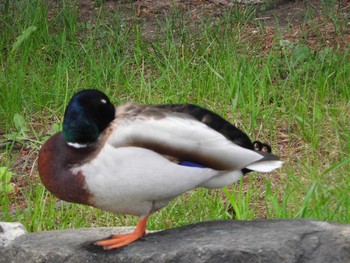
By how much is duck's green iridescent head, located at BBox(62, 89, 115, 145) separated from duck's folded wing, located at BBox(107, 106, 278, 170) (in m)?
0.05

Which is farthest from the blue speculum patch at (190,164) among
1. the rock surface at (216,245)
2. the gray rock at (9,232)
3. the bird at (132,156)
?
the gray rock at (9,232)

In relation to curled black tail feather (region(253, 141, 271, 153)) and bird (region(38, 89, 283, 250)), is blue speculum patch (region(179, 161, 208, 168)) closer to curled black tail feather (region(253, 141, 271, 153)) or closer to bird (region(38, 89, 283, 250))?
bird (region(38, 89, 283, 250))

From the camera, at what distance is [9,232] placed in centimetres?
351

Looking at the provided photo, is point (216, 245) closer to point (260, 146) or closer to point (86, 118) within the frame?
point (260, 146)

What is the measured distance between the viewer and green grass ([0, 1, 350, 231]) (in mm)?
4316

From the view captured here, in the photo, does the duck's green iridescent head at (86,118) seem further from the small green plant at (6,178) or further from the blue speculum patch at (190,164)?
the small green plant at (6,178)

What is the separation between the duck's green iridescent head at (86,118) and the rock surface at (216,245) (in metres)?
0.45

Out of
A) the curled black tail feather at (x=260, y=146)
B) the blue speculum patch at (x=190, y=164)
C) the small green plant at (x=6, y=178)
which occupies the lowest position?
the small green plant at (x=6, y=178)

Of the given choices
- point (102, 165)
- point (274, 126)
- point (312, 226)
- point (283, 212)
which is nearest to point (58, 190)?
point (102, 165)

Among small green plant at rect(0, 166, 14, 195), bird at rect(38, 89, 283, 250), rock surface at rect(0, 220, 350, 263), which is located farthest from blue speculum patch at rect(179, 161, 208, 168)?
small green plant at rect(0, 166, 14, 195)

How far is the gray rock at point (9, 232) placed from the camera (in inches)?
136

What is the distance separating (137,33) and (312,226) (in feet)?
9.53

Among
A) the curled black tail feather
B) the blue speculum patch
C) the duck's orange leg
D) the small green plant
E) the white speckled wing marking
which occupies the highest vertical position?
the white speckled wing marking

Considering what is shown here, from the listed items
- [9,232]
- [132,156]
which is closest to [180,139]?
[132,156]
